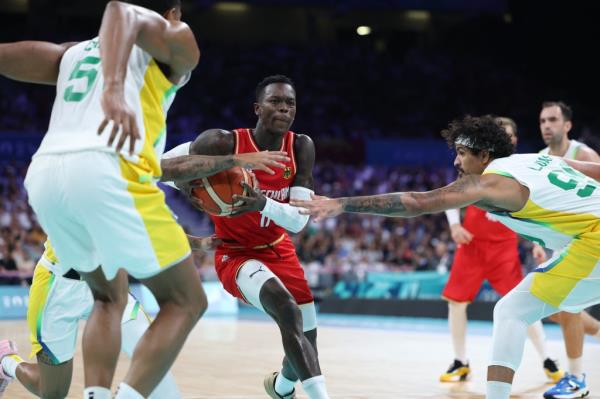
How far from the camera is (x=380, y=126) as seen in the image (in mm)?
26141

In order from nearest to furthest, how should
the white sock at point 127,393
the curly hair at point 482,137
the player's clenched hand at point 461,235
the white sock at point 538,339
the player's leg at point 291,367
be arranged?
1. the white sock at point 127,393
2. the curly hair at point 482,137
3. the player's leg at point 291,367
4. the white sock at point 538,339
5. the player's clenched hand at point 461,235

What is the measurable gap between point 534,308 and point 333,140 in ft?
61.4

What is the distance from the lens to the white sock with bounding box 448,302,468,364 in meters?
8.01

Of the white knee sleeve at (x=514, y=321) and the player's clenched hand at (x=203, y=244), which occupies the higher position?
the player's clenched hand at (x=203, y=244)

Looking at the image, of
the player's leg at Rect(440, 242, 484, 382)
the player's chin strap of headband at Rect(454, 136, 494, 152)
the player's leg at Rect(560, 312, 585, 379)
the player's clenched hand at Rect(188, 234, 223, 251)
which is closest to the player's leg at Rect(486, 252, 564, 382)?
the player's leg at Rect(440, 242, 484, 382)

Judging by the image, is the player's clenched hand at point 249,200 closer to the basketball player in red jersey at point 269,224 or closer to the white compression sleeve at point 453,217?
the basketball player in red jersey at point 269,224

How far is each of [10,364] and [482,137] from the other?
314cm

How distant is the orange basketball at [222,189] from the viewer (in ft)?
17.7

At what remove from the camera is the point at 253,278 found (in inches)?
221

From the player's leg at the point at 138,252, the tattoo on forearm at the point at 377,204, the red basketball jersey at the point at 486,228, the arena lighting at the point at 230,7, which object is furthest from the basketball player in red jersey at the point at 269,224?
the arena lighting at the point at 230,7

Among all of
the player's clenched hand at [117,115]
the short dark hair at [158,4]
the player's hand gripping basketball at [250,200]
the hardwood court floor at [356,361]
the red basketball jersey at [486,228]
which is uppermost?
the short dark hair at [158,4]

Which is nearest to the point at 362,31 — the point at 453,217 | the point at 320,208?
the point at 453,217

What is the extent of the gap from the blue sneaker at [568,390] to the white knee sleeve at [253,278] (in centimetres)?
240

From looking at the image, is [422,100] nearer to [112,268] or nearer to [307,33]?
[307,33]
